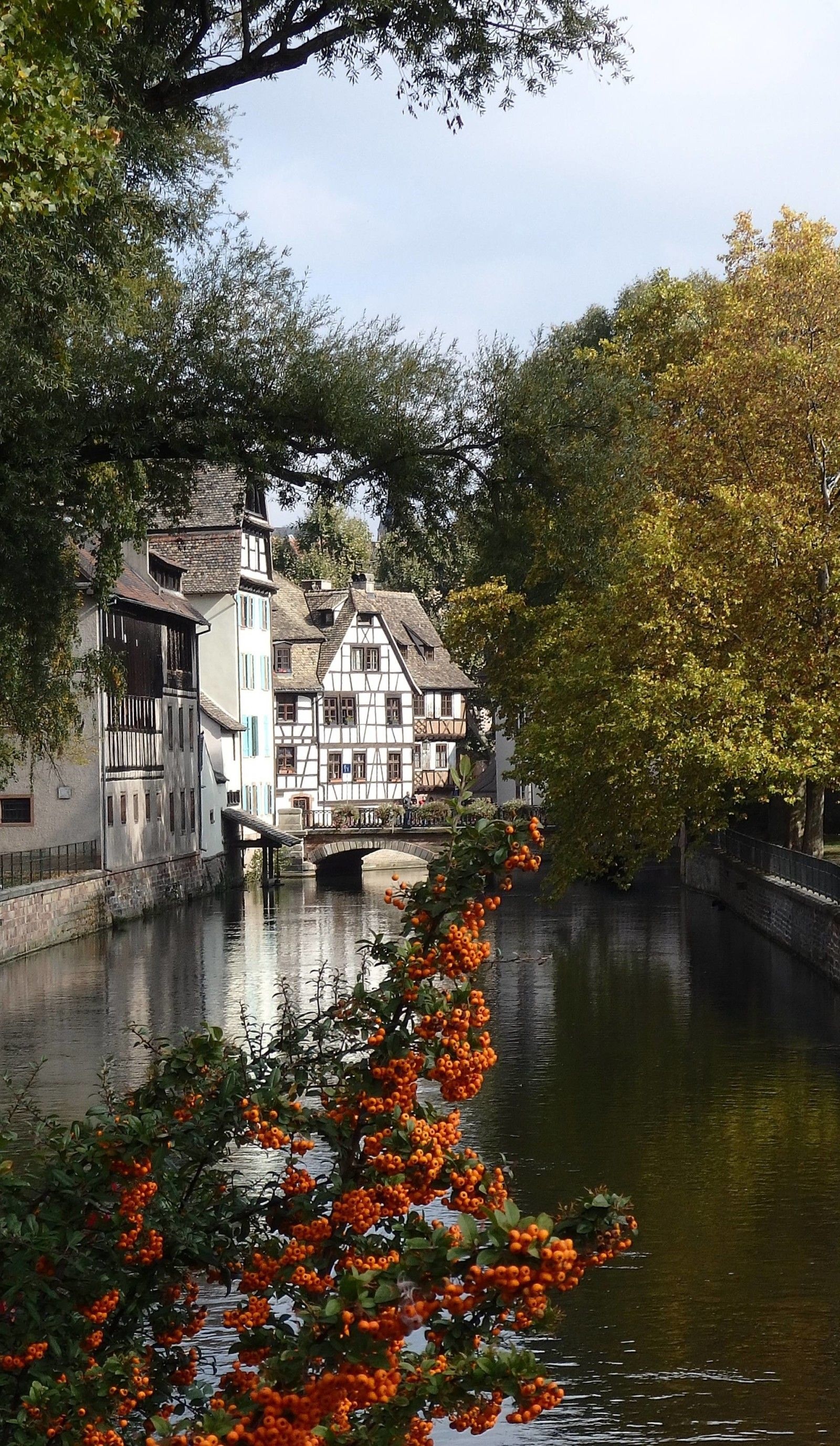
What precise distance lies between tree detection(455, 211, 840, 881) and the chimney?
47.4m

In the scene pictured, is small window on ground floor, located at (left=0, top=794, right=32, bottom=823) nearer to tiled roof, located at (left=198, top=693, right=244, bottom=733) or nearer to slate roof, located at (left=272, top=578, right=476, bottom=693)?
tiled roof, located at (left=198, top=693, right=244, bottom=733)

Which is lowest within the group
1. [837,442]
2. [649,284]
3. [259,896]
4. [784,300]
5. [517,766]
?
[259,896]

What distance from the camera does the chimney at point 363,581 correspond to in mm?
80688

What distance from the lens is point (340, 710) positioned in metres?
74.8

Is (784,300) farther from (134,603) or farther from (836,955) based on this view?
(134,603)

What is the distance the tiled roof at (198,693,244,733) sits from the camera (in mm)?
60312

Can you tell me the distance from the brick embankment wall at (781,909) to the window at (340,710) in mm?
25974

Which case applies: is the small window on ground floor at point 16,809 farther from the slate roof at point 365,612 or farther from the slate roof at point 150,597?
the slate roof at point 365,612

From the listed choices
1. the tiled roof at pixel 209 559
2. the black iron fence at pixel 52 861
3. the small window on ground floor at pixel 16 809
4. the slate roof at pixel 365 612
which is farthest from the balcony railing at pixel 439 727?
the black iron fence at pixel 52 861

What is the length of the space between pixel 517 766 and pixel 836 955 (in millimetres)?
9278

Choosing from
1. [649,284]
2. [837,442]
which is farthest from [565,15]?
[649,284]

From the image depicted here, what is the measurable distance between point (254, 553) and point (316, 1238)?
59.4 metres

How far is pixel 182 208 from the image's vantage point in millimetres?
18250

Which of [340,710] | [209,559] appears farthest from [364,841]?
[209,559]
